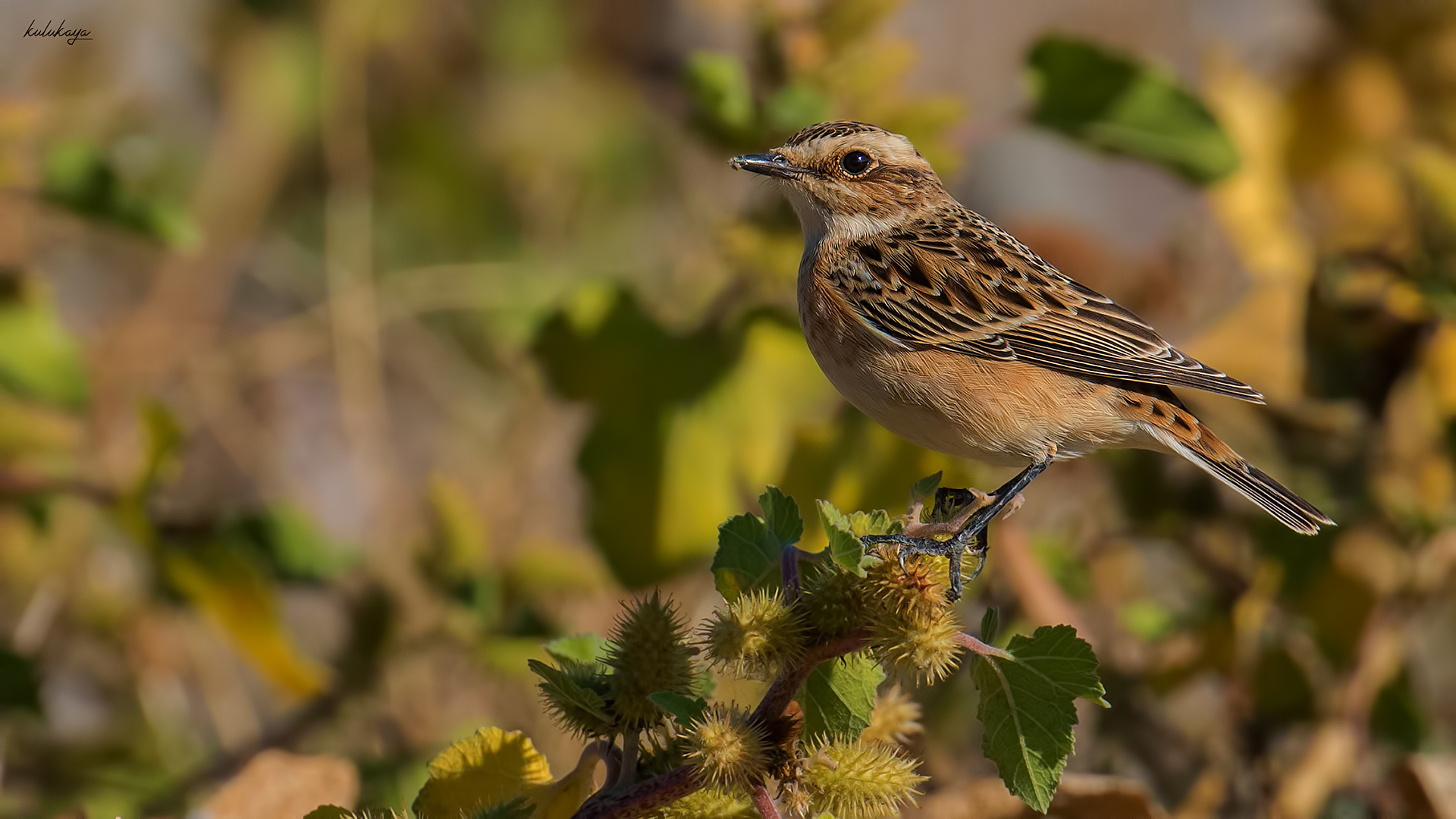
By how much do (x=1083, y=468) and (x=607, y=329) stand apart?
2201 millimetres

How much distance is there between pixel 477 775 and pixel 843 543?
775 mm

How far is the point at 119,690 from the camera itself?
4.44 meters

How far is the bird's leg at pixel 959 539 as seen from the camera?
206 cm

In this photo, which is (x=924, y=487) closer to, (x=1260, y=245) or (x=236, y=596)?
(x=236, y=596)

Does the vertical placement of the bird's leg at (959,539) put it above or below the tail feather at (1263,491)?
above

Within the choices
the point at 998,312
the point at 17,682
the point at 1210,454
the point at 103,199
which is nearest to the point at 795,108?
the point at 998,312

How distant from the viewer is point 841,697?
2008 mm

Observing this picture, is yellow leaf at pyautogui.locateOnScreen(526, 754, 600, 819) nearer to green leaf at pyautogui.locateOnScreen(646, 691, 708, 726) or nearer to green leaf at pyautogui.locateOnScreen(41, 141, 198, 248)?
green leaf at pyautogui.locateOnScreen(646, 691, 708, 726)

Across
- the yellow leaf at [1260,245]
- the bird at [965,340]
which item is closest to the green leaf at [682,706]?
the bird at [965,340]

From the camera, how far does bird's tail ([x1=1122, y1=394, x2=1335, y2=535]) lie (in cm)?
292

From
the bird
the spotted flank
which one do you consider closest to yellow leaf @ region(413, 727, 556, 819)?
the bird

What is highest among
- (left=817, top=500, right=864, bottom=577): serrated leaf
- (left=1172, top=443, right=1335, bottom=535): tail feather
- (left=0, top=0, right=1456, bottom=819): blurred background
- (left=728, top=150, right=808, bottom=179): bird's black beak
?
(left=817, top=500, right=864, bottom=577): serrated leaf

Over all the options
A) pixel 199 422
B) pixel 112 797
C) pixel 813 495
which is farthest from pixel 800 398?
pixel 199 422

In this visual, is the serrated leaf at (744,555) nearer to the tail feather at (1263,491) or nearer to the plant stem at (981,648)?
the plant stem at (981,648)
